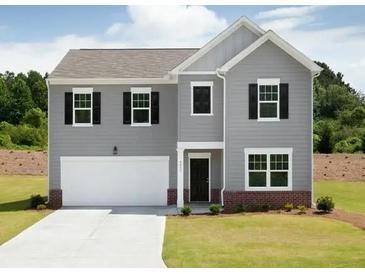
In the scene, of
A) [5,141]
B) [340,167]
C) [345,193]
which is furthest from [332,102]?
[345,193]

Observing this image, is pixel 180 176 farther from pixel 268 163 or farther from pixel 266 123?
pixel 266 123

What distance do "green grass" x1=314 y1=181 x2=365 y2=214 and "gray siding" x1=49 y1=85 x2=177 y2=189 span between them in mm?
8114

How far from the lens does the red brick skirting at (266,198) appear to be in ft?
87.4

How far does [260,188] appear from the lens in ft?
87.8

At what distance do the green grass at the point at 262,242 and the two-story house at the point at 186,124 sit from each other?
3339 millimetres

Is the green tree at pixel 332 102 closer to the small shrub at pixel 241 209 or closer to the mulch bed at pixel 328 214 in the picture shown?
the mulch bed at pixel 328 214

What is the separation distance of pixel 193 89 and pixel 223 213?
18.4 feet

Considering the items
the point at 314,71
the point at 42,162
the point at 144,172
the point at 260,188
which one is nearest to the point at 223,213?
the point at 260,188

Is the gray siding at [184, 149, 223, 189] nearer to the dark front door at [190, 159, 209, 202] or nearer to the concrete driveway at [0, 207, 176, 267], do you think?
the dark front door at [190, 159, 209, 202]

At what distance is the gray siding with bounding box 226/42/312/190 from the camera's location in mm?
26672

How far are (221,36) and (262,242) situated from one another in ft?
37.9

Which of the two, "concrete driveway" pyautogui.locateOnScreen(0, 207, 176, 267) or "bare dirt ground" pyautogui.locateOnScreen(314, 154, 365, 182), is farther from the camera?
"bare dirt ground" pyautogui.locateOnScreen(314, 154, 365, 182)

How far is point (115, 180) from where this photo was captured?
29.3 m

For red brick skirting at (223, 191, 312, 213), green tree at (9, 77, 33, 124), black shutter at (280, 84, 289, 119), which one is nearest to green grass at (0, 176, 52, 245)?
red brick skirting at (223, 191, 312, 213)
